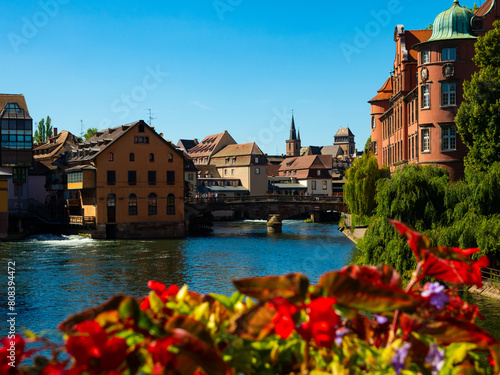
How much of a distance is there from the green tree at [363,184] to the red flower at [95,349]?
51019 millimetres

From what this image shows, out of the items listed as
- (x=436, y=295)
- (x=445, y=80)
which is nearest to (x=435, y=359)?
(x=436, y=295)

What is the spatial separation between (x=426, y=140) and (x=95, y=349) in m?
42.8

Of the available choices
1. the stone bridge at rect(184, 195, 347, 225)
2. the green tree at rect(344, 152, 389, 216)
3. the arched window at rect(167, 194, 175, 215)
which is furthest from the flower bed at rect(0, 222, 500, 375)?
the stone bridge at rect(184, 195, 347, 225)

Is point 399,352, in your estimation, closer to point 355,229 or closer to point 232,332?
point 232,332

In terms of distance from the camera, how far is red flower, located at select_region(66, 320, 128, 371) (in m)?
2.42

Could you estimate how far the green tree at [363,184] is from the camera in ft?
173

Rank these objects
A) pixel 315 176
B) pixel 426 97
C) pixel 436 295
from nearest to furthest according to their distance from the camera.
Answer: pixel 436 295
pixel 426 97
pixel 315 176

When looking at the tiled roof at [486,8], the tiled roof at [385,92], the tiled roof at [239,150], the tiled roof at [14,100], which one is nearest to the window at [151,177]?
the tiled roof at [14,100]

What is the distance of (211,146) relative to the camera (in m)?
135

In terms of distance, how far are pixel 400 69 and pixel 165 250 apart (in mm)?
25335

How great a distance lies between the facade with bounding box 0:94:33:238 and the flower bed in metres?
63.1

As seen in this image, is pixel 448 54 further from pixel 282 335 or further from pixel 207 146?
pixel 207 146

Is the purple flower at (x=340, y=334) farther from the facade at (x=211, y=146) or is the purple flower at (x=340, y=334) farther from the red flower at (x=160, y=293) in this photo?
the facade at (x=211, y=146)

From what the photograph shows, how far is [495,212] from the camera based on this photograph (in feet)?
91.4
